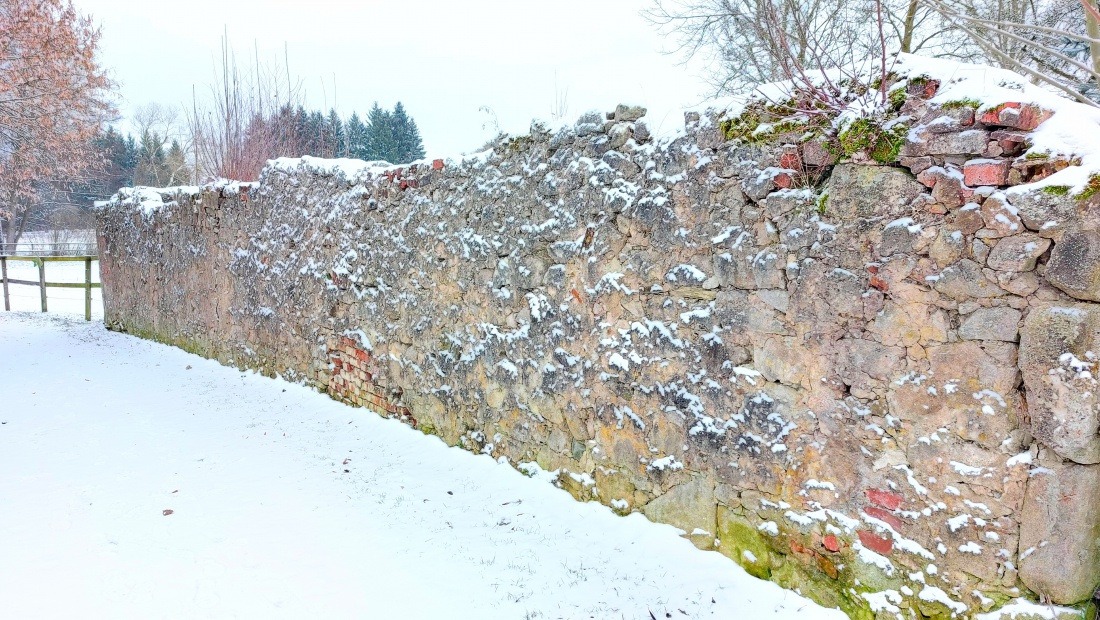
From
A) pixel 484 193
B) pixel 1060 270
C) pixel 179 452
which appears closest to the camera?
pixel 1060 270

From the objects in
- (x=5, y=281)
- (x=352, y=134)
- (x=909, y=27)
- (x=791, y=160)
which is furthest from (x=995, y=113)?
(x=352, y=134)

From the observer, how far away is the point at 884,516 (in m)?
2.29

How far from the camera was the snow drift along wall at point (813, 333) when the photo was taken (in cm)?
193

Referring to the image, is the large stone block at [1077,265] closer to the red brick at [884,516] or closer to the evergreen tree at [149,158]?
the red brick at [884,516]

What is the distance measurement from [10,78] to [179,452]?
827 cm

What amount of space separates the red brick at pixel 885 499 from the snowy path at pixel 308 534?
0.51 m

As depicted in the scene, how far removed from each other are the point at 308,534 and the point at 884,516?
2.82 meters

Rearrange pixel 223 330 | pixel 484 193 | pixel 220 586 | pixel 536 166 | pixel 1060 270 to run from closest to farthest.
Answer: pixel 1060 270, pixel 220 586, pixel 536 166, pixel 484 193, pixel 223 330

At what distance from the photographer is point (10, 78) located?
29.4 feet

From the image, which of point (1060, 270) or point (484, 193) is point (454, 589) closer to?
point (484, 193)

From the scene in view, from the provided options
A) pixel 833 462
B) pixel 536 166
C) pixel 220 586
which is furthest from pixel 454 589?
pixel 536 166

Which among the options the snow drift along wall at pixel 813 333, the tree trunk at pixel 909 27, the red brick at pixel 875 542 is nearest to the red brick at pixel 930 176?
the snow drift along wall at pixel 813 333

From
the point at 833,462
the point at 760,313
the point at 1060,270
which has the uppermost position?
the point at 1060,270

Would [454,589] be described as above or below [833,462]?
below
